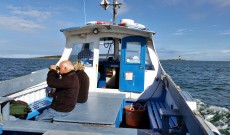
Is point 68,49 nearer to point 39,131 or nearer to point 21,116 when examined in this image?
point 21,116

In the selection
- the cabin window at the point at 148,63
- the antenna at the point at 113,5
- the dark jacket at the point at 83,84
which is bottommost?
the dark jacket at the point at 83,84

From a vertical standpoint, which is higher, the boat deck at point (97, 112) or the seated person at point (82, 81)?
the seated person at point (82, 81)

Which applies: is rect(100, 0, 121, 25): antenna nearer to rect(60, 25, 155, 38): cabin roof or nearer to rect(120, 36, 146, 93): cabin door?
rect(60, 25, 155, 38): cabin roof

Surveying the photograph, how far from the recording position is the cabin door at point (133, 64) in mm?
7773

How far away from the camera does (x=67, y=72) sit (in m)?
4.29

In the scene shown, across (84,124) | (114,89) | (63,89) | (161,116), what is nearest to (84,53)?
(114,89)

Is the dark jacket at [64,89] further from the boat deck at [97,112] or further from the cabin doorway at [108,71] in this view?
the cabin doorway at [108,71]

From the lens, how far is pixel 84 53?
8453 mm

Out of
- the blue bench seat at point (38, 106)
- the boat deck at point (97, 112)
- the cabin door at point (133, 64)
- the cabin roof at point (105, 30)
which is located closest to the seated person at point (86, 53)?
the cabin roof at point (105, 30)

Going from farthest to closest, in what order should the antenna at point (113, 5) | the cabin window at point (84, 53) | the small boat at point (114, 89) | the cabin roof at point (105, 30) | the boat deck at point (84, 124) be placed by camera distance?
the antenna at point (113, 5) < the cabin window at point (84, 53) < the cabin roof at point (105, 30) < the small boat at point (114, 89) < the boat deck at point (84, 124)

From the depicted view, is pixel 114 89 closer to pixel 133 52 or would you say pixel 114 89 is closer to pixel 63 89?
pixel 133 52

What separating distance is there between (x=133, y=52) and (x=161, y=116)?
153 inches

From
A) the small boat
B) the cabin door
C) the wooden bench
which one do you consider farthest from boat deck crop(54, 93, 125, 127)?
the cabin door

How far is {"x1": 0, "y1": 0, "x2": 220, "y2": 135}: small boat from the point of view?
13.8ft
